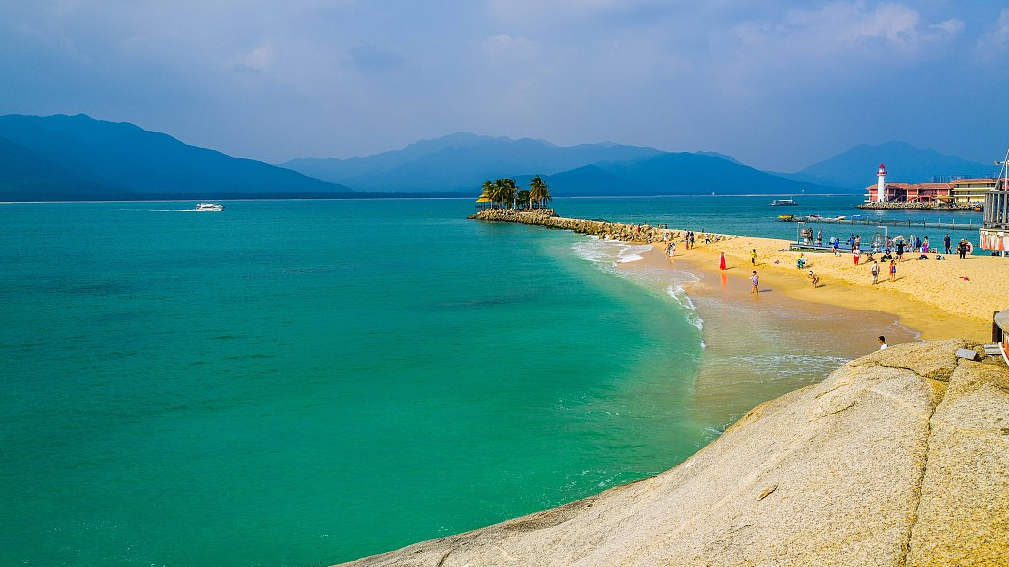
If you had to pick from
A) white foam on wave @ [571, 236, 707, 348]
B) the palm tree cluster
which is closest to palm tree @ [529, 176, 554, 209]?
the palm tree cluster

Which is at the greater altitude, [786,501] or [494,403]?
[786,501]

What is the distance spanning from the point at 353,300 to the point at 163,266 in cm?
2724

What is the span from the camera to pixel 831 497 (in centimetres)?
756

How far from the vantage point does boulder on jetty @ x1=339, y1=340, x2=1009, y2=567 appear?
21.5ft

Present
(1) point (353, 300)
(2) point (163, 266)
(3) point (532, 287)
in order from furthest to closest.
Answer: (2) point (163, 266), (3) point (532, 287), (1) point (353, 300)

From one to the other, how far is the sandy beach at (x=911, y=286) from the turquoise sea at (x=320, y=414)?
774 centimetres

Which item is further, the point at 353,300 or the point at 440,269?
the point at 440,269

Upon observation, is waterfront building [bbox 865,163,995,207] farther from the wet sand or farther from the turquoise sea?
the turquoise sea

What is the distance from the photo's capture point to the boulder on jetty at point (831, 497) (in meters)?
6.55

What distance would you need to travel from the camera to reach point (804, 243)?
5134 centimetres

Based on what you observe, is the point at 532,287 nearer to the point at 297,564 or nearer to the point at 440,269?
the point at 440,269

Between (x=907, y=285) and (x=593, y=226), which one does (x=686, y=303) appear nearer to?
(x=907, y=285)

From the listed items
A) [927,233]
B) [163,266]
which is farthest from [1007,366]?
[927,233]

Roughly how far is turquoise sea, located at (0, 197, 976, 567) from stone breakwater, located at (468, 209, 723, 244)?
128ft
